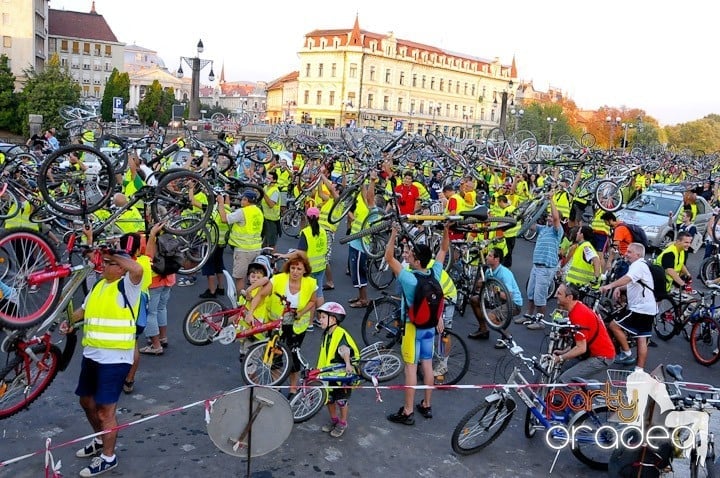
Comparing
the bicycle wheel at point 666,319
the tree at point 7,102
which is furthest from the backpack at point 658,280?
the tree at point 7,102

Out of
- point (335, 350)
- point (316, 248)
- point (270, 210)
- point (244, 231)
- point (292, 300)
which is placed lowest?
point (335, 350)

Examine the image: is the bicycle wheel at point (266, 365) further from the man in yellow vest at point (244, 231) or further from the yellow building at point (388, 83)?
the yellow building at point (388, 83)

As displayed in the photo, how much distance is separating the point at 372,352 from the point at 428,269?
1178 millimetres

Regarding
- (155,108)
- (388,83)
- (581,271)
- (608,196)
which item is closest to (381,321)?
(581,271)

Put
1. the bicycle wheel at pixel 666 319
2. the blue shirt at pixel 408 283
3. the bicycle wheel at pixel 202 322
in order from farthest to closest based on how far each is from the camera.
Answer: the bicycle wheel at pixel 666 319, the bicycle wheel at pixel 202 322, the blue shirt at pixel 408 283

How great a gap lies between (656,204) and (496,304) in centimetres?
1104

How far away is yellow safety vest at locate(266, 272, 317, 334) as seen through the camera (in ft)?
20.7

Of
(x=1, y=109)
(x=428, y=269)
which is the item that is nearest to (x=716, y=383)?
(x=428, y=269)

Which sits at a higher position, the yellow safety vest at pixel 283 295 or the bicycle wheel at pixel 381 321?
the yellow safety vest at pixel 283 295

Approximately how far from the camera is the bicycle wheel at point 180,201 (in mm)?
7707

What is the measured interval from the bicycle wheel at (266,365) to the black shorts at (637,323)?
4.13 metres

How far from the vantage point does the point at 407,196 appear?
13516 mm

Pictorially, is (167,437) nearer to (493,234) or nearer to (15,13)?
(493,234)

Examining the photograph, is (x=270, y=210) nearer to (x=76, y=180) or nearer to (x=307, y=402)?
(x=76, y=180)
